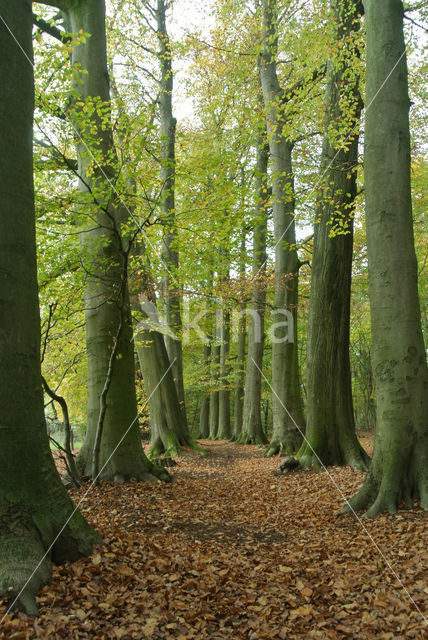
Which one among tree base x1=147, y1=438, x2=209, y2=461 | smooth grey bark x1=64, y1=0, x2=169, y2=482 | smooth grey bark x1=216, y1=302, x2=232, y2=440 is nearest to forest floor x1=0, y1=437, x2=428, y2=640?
smooth grey bark x1=64, y1=0, x2=169, y2=482

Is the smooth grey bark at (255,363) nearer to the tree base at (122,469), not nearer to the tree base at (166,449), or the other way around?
the tree base at (166,449)

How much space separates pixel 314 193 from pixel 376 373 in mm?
4422

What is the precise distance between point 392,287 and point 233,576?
333 centimetres

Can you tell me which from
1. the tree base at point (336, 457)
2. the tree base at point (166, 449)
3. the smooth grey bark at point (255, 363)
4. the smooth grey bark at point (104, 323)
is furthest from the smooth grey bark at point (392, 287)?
the smooth grey bark at point (255, 363)

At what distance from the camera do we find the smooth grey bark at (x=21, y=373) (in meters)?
2.83

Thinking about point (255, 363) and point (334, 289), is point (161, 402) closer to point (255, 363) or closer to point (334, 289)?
point (255, 363)

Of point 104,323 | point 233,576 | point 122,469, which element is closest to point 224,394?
point 122,469

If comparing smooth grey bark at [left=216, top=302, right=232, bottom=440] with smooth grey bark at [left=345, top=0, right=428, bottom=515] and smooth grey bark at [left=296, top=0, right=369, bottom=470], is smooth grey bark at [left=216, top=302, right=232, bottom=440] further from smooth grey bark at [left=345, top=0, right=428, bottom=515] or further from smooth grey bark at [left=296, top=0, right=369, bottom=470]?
smooth grey bark at [left=345, top=0, right=428, bottom=515]

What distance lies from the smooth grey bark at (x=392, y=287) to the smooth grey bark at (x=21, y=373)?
3239 millimetres

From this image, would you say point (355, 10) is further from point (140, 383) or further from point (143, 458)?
point (140, 383)

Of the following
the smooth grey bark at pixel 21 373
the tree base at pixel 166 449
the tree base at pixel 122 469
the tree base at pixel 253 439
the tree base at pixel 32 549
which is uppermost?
the smooth grey bark at pixel 21 373

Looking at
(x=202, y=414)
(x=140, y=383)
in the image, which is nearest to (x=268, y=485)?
(x=140, y=383)

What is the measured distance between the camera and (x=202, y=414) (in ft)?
82.6

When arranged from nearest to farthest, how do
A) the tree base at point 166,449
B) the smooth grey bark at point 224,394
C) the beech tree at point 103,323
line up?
the beech tree at point 103,323 → the tree base at point 166,449 → the smooth grey bark at point 224,394
